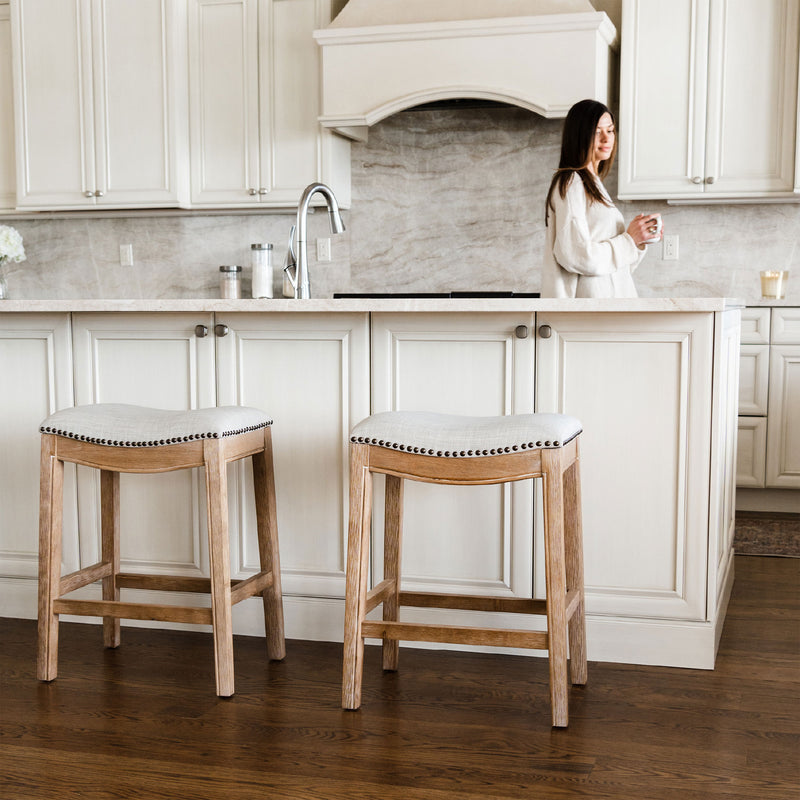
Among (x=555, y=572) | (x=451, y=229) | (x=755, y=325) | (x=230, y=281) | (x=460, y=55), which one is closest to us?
(x=555, y=572)

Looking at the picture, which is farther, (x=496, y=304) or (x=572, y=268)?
(x=572, y=268)

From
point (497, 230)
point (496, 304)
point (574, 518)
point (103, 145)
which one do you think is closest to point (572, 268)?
point (496, 304)

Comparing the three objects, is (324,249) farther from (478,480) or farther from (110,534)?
(478,480)

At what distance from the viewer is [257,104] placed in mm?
4254

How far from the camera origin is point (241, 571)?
261cm

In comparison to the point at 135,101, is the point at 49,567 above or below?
below

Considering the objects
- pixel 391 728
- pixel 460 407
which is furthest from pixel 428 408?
pixel 391 728

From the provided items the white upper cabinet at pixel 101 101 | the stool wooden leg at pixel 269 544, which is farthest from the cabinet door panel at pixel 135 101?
the stool wooden leg at pixel 269 544

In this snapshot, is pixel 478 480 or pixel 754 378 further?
pixel 754 378

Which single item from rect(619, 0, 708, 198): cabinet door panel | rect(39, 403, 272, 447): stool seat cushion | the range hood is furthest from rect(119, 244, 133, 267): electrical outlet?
rect(39, 403, 272, 447): stool seat cushion

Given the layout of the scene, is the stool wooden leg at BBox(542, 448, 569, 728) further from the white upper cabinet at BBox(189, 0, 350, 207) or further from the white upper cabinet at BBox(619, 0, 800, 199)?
the white upper cabinet at BBox(189, 0, 350, 207)

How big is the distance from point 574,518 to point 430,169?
2608 mm

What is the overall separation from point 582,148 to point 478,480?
110cm

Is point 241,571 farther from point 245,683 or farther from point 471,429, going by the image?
point 471,429
